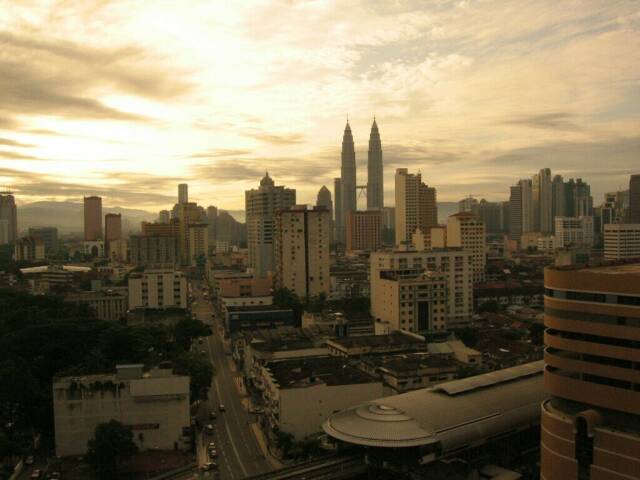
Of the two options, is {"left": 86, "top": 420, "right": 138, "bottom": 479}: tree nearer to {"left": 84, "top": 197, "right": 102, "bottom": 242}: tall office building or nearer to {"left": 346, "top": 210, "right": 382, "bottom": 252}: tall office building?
{"left": 346, "top": 210, "right": 382, "bottom": 252}: tall office building

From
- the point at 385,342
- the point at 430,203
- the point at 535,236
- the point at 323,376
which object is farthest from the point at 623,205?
the point at 323,376

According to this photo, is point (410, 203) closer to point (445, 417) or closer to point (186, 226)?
point (186, 226)

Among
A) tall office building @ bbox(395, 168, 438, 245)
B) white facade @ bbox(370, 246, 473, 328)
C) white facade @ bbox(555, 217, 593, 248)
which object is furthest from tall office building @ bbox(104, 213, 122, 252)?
white facade @ bbox(370, 246, 473, 328)

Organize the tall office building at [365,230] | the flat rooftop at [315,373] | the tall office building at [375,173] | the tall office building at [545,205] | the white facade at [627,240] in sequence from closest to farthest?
the flat rooftop at [315,373] < the white facade at [627,240] < the tall office building at [365,230] < the tall office building at [545,205] < the tall office building at [375,173]

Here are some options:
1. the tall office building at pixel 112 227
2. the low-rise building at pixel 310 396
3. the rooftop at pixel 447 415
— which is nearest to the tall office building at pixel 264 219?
the low-rise building at pixel 310 396

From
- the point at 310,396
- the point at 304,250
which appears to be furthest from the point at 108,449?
the point at 304,250

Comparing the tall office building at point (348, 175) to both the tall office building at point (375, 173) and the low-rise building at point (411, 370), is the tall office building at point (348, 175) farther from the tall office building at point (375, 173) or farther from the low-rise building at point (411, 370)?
the low-rise building at point (411, 370)
